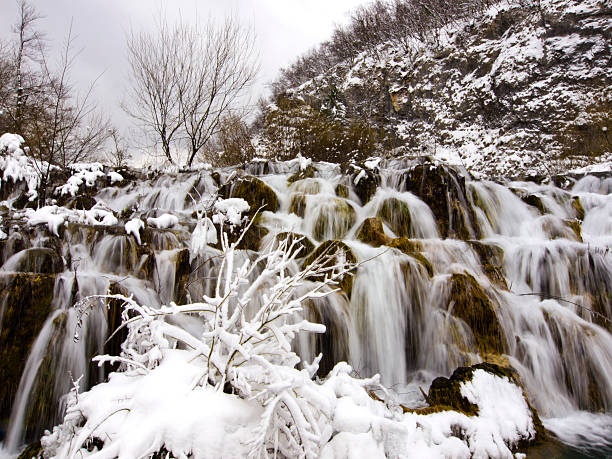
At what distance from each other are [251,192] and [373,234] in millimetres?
3015

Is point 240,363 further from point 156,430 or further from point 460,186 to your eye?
point 460,186

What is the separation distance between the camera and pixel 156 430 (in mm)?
1347

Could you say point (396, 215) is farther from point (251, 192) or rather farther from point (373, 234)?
point (251, 192)

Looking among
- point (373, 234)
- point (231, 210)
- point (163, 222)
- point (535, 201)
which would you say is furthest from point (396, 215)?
point (163, 222)

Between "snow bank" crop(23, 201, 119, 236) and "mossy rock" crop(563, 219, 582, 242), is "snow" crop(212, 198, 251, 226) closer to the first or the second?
"snow bank" crop(23, 201, 119, 236)

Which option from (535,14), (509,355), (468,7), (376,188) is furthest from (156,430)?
(468,7)

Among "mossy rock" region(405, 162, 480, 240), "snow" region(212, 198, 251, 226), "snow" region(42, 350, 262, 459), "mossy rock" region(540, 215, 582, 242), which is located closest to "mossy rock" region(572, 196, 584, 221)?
"mossy rock" region(540, 215, 582, 242)

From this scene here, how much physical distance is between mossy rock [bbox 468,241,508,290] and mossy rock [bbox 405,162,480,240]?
122cm

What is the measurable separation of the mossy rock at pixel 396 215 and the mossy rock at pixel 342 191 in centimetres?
107

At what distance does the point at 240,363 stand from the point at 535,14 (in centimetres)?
3104

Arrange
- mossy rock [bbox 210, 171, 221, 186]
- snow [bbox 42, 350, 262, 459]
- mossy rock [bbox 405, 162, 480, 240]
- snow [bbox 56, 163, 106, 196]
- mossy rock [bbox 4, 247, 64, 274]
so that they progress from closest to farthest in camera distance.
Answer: snow [bbox 42, 350, 262, 459] < mossy rock [bbox 4, 247, 64, 274] < mossy rock [bbox 405, 162, 480, 240] < snow [bbox 56, 163, 106, 196] < mossy rock [bbox 210, 171, 221, 186]

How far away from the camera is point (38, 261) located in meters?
4.15

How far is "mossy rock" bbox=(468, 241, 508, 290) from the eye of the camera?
5.07 m

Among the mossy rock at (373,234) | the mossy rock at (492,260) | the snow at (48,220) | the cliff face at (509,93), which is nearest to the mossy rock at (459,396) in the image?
the mossy rock at (492,260)
